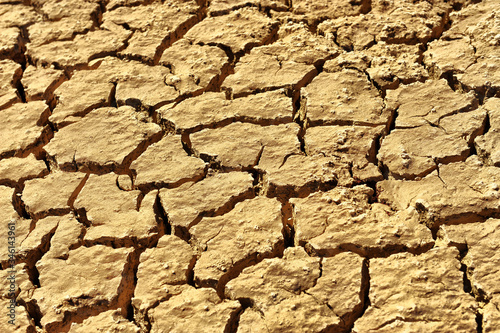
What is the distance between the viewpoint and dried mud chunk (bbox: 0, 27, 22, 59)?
2.92 m

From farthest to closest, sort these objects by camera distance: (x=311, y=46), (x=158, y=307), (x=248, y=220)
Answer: (x=311, y=46)
(x=248, y=220)
(x=158, y=307)

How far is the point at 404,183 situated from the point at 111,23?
74.8 inches

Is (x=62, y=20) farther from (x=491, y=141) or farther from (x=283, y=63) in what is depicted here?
(x=491, y=141)

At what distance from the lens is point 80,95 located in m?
2.59

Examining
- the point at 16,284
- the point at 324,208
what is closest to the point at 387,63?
the point at 324,208

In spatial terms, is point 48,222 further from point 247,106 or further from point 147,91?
point 247,106

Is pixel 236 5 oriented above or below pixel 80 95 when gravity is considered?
above

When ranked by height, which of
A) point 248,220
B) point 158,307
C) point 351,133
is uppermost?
point 351,133

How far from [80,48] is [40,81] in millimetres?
297

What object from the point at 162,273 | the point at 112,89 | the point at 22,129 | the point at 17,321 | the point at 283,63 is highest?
the point at 283,63

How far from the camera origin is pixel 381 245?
1825mm

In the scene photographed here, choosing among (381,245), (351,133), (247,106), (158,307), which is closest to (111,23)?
(247,106)

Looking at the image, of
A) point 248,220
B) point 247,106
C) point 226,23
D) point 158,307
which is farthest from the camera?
point 226,23

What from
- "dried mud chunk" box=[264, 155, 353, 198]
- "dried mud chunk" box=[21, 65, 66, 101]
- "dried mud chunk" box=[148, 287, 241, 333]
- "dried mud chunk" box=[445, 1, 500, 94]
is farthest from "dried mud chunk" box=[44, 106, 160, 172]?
"dried mud chunk" box=[445, 1, 500, 94]
